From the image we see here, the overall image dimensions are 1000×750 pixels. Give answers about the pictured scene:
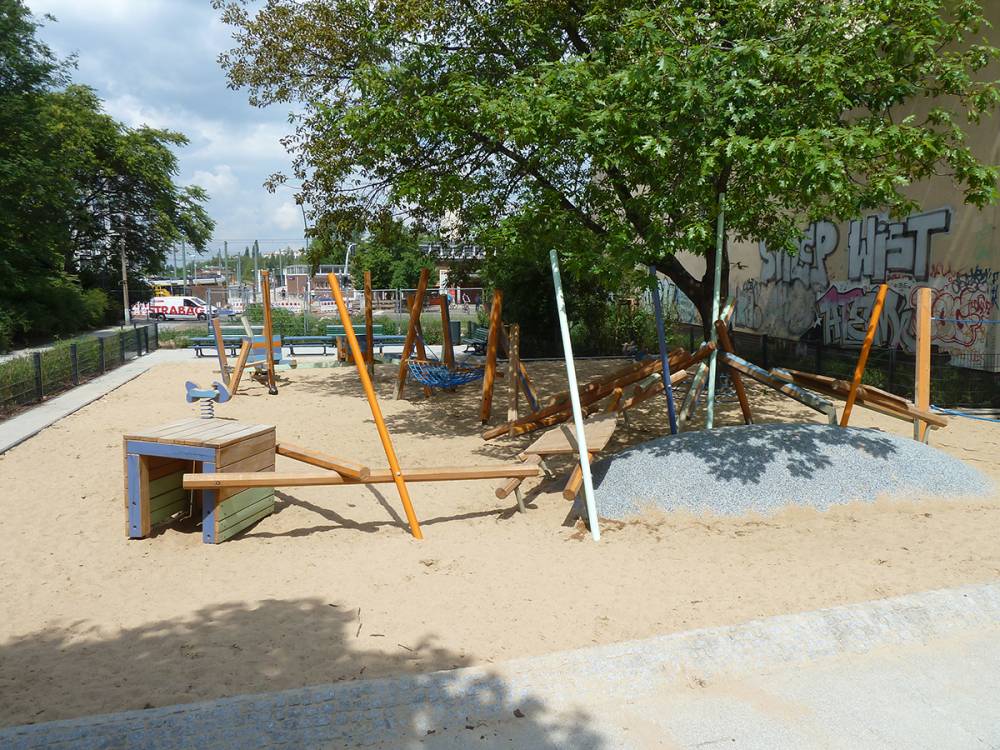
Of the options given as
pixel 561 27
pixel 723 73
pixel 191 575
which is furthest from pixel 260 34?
pixel 191 575

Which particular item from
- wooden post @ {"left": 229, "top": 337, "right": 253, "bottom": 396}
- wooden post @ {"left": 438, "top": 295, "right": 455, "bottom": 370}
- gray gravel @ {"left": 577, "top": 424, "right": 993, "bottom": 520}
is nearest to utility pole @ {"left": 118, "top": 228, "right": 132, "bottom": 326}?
wooden post @ {"left": 229, "top": 337, "right": 253, "bottom": 396}

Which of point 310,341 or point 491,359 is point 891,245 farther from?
point 310,341

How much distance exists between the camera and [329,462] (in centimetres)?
593

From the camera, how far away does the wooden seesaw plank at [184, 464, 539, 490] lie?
5.32m

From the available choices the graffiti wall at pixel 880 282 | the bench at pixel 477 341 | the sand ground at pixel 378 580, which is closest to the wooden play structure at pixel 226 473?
the sand ground at pixel 378 580

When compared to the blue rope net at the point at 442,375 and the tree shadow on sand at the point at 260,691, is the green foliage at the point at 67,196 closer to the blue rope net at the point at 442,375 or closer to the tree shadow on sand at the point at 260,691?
the blue rope net at the point at 442,375

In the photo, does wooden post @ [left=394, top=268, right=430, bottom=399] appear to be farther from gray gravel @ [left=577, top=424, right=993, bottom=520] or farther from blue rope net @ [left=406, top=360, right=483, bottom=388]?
gray gravel @ [left=577, top=424, right=993, bottom=520]

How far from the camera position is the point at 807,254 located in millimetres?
17484

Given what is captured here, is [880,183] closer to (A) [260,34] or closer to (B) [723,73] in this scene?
(B) [723,73]

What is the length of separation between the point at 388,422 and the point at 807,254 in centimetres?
1204

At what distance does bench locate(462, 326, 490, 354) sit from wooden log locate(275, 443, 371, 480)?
40.7ft

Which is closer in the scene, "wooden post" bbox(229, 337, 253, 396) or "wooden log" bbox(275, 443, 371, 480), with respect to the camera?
"wooden log" bbox(275, 443, 371, 480)

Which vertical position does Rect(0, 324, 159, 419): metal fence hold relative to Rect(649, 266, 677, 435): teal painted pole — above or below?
below

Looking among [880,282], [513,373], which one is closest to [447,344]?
[513,373]
